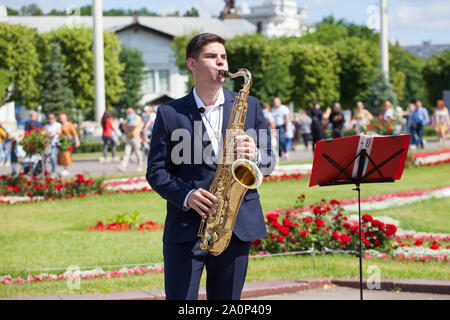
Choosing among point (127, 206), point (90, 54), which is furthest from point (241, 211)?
point (90, 54)

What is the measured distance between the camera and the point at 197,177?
4215mm

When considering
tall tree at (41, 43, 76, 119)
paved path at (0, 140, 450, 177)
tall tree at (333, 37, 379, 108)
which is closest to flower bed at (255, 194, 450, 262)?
paved path at (0, 140, 450, 177)

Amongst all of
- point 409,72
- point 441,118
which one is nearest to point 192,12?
point 409,72

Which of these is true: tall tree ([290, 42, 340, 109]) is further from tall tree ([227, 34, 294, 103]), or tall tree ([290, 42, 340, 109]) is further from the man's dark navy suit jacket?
the man's dark navy suit jacket

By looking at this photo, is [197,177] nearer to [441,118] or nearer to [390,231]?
[390,231]

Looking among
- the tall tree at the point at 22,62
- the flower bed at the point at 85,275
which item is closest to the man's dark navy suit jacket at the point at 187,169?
the flower bed at the point at 85,275

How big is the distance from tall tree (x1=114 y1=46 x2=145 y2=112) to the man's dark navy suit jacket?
66.5 m

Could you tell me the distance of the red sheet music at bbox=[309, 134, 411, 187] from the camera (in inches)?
217

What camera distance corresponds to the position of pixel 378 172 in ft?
19.3

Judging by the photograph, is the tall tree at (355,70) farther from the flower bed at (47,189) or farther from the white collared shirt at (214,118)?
the white collared shirt at (214,118)

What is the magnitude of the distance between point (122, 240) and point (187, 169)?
6.19 meters

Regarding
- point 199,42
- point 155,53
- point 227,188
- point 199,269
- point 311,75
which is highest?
point 155,53

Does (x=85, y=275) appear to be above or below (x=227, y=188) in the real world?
below

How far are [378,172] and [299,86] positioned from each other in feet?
181
